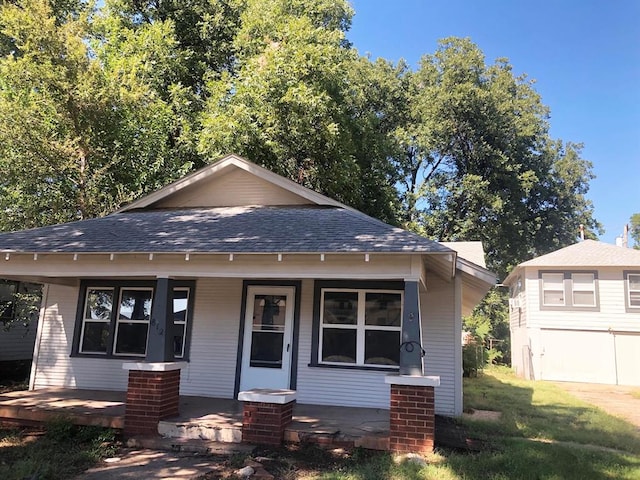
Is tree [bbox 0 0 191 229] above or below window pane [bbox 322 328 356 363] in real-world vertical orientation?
above

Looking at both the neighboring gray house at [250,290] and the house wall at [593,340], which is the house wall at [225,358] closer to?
the neighboring gray house at [250,290]

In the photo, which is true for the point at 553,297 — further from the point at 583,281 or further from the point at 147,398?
the point at 147,398

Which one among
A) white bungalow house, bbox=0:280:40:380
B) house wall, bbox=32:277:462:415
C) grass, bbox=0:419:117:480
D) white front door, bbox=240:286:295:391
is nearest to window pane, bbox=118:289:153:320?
house wall, bbox=32:277:462:415

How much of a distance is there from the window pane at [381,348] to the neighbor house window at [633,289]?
43.7ft

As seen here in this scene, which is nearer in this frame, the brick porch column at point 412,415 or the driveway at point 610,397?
the brick porch column at point 412,415

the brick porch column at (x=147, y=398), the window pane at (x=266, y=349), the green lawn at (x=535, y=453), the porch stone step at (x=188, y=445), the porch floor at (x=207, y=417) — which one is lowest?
the porch stone step at (x=188, y=445)

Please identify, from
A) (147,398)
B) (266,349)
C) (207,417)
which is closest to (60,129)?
(266,349)

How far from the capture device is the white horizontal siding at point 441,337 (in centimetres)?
848

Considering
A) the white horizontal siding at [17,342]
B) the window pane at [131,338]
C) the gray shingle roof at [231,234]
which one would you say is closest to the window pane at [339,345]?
the gray shingle roof at [231,234]

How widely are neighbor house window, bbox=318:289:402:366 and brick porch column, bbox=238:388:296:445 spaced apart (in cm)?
245

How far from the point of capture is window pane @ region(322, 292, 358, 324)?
865 centimetres

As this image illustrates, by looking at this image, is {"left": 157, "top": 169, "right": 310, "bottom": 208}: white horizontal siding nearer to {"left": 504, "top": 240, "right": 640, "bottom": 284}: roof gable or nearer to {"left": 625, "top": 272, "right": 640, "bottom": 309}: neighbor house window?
{"left": 504, "top": 240, "right": 640, "bottom": 284}: roof gable

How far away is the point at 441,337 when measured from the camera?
28.6 ft

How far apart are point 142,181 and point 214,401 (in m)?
8.41
